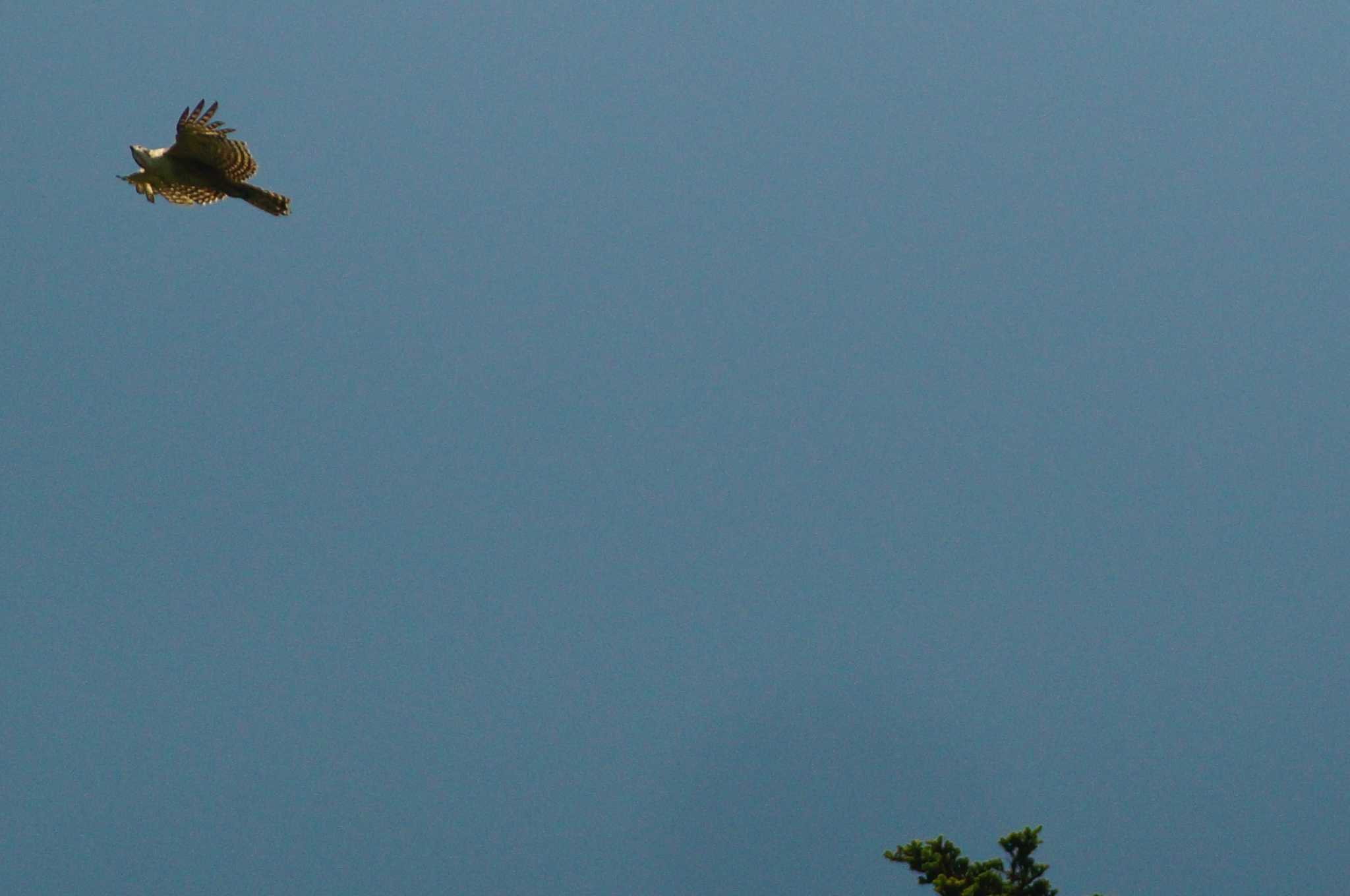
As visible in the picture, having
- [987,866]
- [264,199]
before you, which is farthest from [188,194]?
[987,866]

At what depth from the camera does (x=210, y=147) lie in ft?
46.8

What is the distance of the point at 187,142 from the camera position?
14234 millimetres

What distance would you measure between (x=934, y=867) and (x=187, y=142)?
1391 cm

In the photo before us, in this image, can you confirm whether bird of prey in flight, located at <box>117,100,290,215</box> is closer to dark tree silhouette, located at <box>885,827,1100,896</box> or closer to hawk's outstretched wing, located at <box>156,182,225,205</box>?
hawk's outstretched wing, located at <box>156,182,225,205</box>

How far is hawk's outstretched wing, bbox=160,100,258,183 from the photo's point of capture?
46.3 ft

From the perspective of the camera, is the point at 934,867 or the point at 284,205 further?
the point at 284,205

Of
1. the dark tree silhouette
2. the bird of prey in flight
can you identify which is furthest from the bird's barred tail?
the dark tree silhouette

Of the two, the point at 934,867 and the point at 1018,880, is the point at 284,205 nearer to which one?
the point at 934,867

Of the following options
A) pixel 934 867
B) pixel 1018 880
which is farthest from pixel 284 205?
pixel 1018 880

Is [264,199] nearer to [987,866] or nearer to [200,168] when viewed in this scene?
[200,168]

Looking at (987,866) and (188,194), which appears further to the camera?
(188,194)

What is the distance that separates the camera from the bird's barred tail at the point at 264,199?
1463 centimetres

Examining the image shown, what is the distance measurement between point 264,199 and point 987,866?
13335mm

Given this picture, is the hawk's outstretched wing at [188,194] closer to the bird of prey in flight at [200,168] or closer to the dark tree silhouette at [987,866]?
the bird of prey in flight at [200,168]
